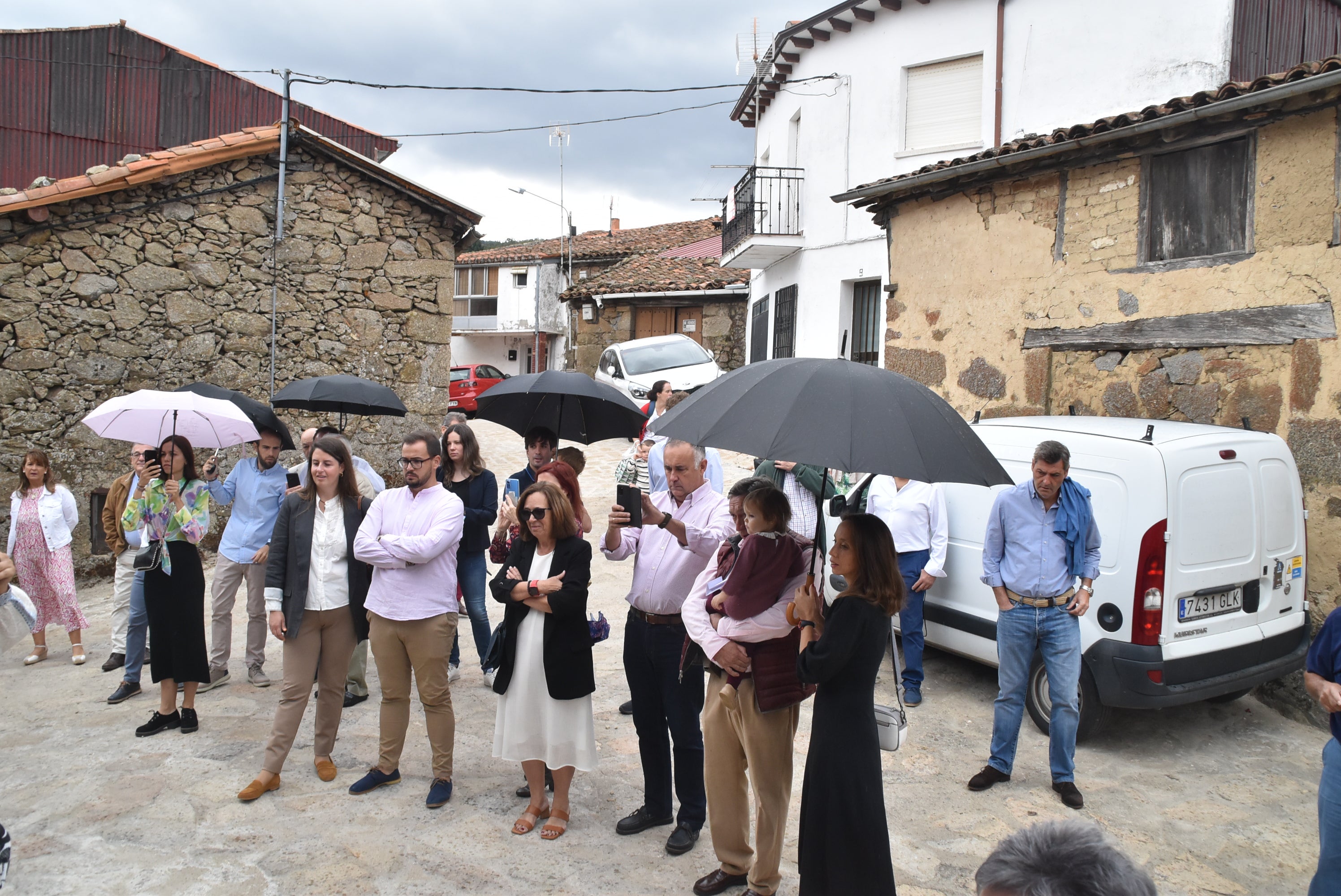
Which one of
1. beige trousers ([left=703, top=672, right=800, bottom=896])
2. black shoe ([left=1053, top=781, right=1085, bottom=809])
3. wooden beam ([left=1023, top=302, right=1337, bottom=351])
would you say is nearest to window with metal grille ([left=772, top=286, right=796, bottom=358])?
wooden beam ([left=1023, top=302, right=1337, bottom=351])

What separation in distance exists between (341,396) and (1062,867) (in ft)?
19.3

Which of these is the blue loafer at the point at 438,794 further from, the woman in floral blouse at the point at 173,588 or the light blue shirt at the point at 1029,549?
the light blue shirt at the point at 1029,549

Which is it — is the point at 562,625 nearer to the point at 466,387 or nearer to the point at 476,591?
the point at 476,591

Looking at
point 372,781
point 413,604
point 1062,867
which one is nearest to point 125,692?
point 372,781

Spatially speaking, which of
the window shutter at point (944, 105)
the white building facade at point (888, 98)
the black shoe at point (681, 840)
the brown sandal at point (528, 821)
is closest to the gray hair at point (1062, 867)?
the black shoe at point (681, 840)

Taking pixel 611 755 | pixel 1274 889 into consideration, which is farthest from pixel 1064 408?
→ pixel 611 755

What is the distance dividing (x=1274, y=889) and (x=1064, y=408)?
4.58m

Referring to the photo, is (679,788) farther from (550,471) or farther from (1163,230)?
(1163,230)

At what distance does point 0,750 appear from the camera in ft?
15.7

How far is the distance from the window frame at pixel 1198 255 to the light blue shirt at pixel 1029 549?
3.27m

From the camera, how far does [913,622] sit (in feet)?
18.4

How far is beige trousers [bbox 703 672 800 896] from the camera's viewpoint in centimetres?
332

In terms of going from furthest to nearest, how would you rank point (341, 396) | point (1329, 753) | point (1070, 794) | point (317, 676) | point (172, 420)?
point (341, 396)
point (172, 420)
point (317, 676)
point (1070, 794)
point (1329, 753)

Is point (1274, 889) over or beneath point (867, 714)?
beneath
